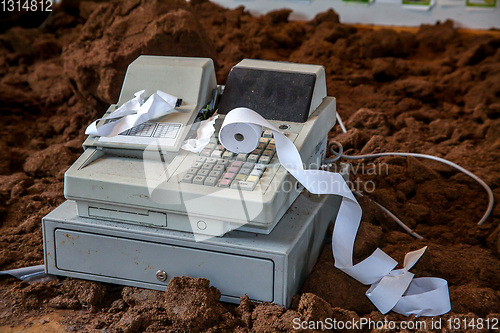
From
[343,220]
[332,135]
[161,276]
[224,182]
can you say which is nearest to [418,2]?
[332,135]

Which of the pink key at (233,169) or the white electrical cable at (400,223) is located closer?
the pink key at (233,169)

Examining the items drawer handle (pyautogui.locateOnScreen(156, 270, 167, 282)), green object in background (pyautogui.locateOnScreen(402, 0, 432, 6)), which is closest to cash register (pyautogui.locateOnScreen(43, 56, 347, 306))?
drawer handle (pyautogui.locateOnScreen(156, 270, 167, 282))

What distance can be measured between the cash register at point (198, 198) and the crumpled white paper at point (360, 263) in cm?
5

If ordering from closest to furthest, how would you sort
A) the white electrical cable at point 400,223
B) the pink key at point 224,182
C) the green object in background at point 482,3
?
the pink key at point 224,182
the white electrical cable at point 400,223
the green object in background at point 482,3

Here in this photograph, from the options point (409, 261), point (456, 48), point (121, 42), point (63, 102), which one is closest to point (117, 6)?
point (121, 42)

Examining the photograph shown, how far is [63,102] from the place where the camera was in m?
2.70

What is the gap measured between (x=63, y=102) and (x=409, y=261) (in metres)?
2.03

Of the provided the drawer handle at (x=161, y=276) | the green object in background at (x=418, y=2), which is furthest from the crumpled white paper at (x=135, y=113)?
the green object in background at (x=418, y=2)

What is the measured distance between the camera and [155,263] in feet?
4.25

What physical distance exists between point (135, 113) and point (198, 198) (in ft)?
1.21

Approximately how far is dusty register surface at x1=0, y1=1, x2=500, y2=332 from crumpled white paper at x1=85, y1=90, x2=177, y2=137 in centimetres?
42

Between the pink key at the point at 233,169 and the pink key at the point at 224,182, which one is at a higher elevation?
A: the pink key at the point at 233,169

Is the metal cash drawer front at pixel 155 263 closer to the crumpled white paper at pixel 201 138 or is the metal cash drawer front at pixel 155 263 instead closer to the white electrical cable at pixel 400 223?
the crumpled white paper at pixel 201 138

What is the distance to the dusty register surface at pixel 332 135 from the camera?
128 cm
